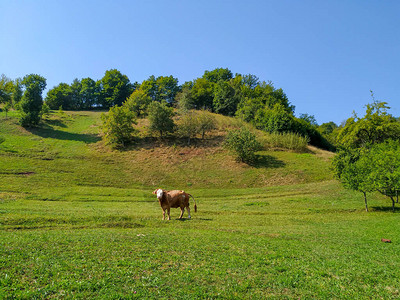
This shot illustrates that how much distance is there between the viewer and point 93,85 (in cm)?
14288

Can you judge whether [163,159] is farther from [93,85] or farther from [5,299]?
[93,85]

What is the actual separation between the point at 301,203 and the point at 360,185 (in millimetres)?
8108

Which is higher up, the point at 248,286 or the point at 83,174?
the point at 248,286

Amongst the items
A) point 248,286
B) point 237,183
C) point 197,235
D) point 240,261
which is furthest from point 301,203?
point 248,286

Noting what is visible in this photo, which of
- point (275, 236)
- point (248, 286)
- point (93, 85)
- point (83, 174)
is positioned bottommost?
point (83, 174)

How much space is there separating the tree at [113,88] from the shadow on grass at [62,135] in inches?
2132

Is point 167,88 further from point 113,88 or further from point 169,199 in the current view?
point 169,199

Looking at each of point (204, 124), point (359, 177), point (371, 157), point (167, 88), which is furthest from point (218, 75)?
point (359, 177)

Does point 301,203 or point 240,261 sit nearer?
point 240,261

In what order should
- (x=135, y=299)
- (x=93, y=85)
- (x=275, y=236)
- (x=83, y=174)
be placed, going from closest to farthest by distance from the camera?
(x=135, y=299)
(x=275, y=236)
(x=83, y=174)
(x=93, y=85)

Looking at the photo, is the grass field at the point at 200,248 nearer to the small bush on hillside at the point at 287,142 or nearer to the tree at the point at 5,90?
the small bush on hillside at the point at 287,142

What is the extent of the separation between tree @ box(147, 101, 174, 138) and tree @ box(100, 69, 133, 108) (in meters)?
67.0

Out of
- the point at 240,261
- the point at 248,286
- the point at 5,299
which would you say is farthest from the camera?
the point at 240,261

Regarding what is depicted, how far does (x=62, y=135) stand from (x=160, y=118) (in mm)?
32557
